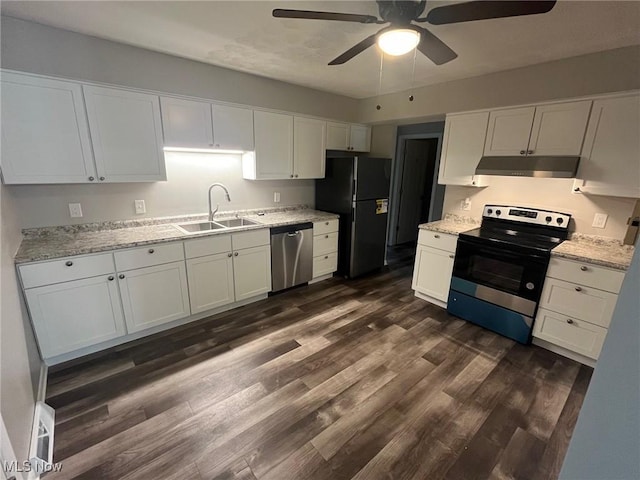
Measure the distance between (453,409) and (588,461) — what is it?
1.52m

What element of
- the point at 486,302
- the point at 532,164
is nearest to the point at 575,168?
the point at 532,164

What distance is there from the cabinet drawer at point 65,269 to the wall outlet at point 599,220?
13.7 feet

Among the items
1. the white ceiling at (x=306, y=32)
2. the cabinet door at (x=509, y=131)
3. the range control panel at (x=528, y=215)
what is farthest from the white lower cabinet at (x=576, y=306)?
the white ceiling at (x=306, y=32)

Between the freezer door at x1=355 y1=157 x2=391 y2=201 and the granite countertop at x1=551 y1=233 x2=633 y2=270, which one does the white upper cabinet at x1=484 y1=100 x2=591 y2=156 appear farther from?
the freezer door at x1=355 y1=157 x2=391 y2=201

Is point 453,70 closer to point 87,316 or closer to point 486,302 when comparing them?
point 486,302

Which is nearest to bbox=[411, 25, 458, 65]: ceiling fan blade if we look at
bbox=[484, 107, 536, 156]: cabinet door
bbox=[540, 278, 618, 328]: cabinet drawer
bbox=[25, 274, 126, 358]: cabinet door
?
bbox=[484, 107, 536, 156]: cabinet door

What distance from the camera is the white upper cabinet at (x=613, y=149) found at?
222 centimetres

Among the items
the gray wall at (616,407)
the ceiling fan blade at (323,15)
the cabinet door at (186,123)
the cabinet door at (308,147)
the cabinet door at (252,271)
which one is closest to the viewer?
the gray wall at (616,407)

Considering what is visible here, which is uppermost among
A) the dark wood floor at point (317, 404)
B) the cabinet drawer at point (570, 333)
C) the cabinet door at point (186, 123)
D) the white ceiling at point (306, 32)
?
the white ceiling at point (306, 32)

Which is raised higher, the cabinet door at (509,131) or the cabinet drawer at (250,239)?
the cabinet door at (509,131)

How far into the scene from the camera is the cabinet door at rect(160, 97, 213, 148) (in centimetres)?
263

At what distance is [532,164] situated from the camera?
259 cm

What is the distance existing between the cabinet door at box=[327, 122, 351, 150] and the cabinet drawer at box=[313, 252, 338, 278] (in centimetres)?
149

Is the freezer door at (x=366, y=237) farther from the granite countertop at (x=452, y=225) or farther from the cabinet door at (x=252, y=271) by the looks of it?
the cabinet door at (x=252, y=271)
